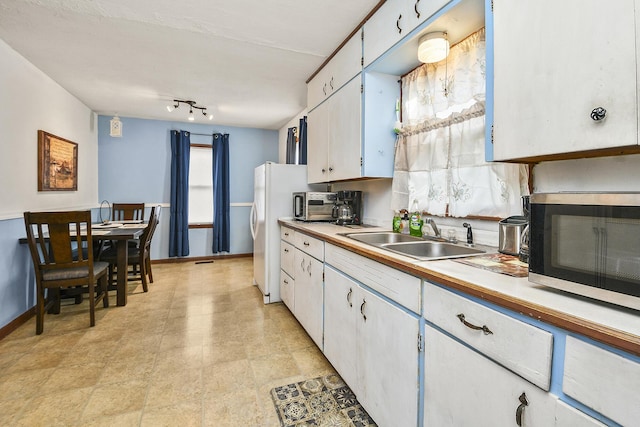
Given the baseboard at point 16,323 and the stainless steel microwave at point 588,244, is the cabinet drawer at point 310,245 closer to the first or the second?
the stainless steel microwave at point 588,244

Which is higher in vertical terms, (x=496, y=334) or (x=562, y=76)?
(x=562, y=76)

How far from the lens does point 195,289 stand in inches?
150

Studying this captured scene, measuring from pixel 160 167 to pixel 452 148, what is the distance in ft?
15.8

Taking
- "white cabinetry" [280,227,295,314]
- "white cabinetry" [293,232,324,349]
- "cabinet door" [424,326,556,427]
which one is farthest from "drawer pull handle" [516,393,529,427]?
"white cabinetry" [280,227,295,314]

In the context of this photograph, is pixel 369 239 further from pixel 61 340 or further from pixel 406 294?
pixel 61 340

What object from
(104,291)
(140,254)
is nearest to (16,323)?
(104,291)

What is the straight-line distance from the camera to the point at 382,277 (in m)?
1.43

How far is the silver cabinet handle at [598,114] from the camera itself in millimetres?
871

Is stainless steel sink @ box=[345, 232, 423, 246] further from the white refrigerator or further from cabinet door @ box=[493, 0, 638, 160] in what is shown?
the white refrigerator

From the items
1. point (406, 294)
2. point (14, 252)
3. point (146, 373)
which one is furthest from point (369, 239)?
point (14, 252)

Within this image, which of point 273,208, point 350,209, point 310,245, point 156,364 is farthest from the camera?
point 273,208

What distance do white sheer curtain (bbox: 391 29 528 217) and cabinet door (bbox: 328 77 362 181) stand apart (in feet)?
1.04

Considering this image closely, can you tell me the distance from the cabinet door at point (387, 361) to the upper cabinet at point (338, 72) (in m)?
1.73

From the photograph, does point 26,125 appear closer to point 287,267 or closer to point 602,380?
point 287,267
